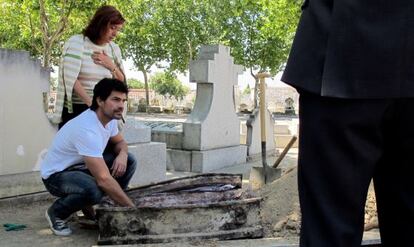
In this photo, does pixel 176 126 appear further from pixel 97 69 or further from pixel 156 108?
pixel 156 108

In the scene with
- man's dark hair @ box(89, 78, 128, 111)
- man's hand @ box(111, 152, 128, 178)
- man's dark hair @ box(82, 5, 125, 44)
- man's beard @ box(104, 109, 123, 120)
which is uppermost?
→ man's dark hair @ box(82, 5, 125, 44)

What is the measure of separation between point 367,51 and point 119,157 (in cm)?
309

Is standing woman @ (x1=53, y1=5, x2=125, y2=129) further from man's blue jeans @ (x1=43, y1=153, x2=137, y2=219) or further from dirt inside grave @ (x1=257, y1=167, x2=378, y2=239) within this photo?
dirt inside grave @ (x1=257, y1=167, x2=378, y2=239)

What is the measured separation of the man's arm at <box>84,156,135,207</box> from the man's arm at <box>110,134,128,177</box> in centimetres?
38

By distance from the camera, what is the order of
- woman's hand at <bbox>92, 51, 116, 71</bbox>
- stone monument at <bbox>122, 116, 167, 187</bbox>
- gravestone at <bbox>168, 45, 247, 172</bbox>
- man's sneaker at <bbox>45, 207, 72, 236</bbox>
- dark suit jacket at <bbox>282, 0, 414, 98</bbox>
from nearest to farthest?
dark suit jacket at <bbox>282, 0, 414, 98</bbox>
man's sneaker at <bbox>45, 207, 72, 236</bbox>
woman's hand at <bbox>92, 51, 116, 71</bbox>
stone monument at <bbox>122, 116, 167, 187</bbox>
gravestone at <bbox>168, 45, 247, 172</bbox>

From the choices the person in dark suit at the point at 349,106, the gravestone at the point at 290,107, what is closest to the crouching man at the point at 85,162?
the person in dark suit at the point at 349,106

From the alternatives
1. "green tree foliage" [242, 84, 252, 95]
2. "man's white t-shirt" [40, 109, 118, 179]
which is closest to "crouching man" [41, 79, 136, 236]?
"man's white t-shirt" [40, 109, 118, 179]

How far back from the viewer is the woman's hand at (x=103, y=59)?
164 inches

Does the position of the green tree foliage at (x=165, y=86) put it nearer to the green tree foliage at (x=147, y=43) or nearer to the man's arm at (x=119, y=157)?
the green tree foliage at (x=147, y=43)

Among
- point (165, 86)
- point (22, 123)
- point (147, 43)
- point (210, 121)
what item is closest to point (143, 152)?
point (22, 123)

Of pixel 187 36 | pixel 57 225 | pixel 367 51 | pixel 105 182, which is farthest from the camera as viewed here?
pixel 187 36

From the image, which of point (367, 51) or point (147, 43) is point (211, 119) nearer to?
point (367, 51)

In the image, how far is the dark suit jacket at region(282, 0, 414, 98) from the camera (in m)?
1.22

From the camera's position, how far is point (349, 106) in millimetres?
1223
